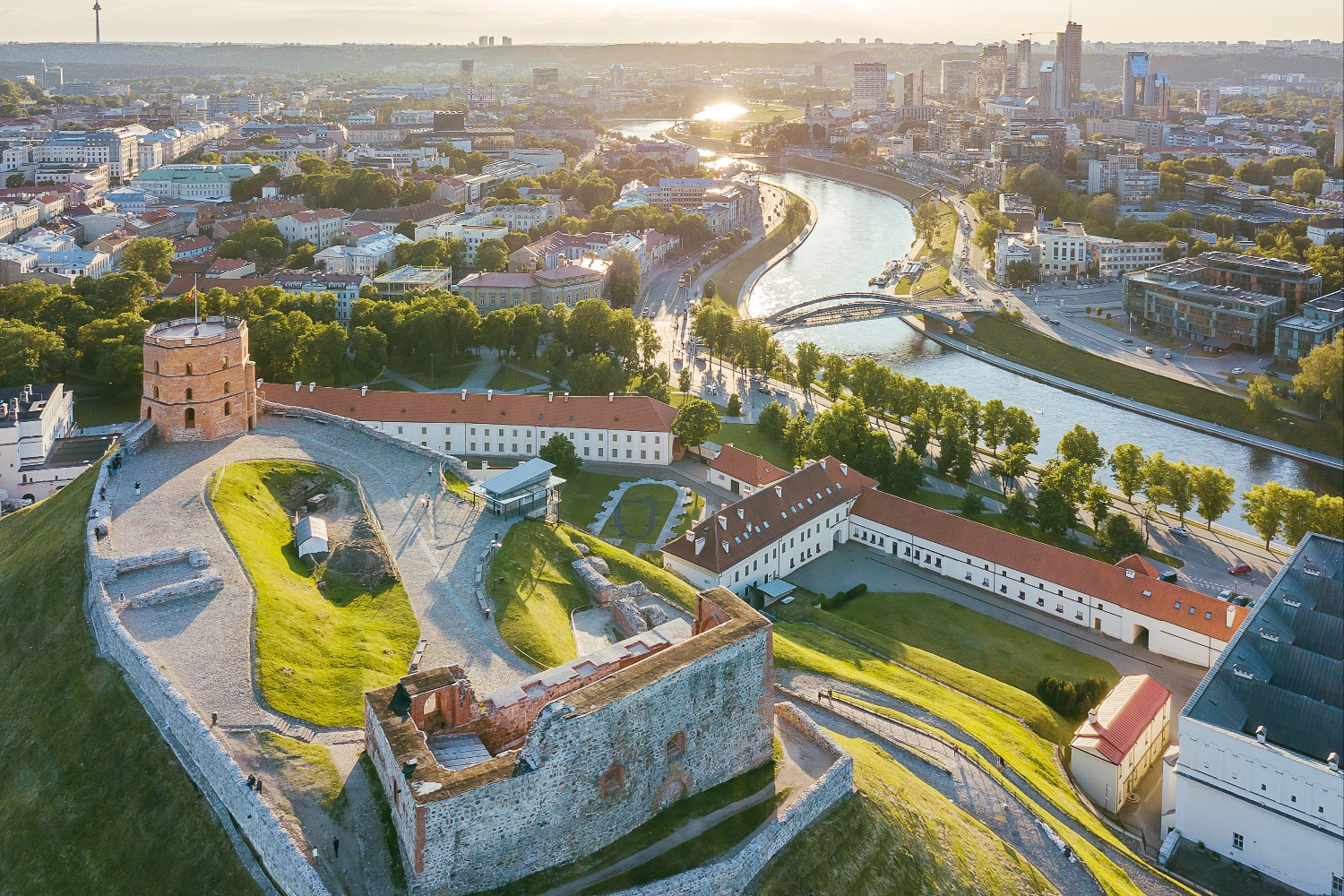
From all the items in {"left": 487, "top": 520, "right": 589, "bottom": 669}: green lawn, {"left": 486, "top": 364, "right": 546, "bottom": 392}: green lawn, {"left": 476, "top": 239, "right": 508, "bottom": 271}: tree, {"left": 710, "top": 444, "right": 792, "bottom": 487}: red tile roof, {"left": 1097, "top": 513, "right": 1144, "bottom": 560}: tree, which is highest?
{"left": 476, "top": 239, "right": 508, "bottom": 271}: tree

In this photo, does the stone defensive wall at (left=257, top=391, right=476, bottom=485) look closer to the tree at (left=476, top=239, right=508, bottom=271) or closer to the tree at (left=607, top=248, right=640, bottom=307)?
the tree at (left=607, top=248, right=640, bottom=307)

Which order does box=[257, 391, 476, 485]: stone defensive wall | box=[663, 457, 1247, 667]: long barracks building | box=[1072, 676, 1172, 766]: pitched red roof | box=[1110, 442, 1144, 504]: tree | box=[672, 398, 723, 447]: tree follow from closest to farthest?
box=[1072, 676, 1172, 766]: pitched red roof
box=[663, 457, 1247, 667]: long barracks building
box=[257, 391, 476, 485]: stone defensive wall
box=[1110, 442, 1144, 504]: tree
box=[672, 398, 723, 447]: tree

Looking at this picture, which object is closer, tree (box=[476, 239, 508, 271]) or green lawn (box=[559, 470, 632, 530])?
green lawn (box=[559, 470, 632, 530])

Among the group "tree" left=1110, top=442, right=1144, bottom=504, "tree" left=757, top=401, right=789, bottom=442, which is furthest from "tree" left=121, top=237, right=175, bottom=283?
"tree" left=1110, top=442, right=1144, bottom=504

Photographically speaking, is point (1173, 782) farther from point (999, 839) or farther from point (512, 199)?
point (512, 199)

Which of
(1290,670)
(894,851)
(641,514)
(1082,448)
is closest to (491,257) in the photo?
(641,514)

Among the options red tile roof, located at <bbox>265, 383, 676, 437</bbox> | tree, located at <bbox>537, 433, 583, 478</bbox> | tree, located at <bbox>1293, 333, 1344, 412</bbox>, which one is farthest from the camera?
tree, located at <bbox>1293, 333, 1344, 412</bbox>
